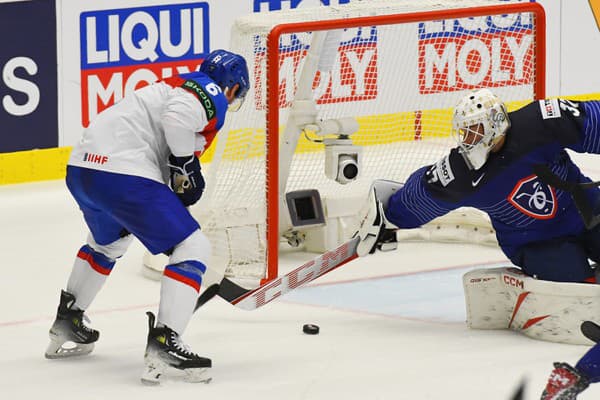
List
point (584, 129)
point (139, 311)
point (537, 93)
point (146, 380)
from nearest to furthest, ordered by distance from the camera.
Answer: point (146, 380)
point (584, 129)
point (139, 311)
point (537, 93)

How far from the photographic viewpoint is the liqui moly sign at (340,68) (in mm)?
6445

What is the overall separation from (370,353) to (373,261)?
1.53m

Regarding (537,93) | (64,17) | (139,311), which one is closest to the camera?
(139,311)

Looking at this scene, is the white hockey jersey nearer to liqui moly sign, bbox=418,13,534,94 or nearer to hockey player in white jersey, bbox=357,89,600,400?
hockey player in white jersey, bbox=357,89,600,400

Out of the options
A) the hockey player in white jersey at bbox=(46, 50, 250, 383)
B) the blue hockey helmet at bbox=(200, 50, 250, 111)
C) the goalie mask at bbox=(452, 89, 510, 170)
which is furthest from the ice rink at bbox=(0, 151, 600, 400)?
the blue hockey helmet at bbox=(200, 50, 250, 111)

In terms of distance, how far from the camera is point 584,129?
4.94 meters

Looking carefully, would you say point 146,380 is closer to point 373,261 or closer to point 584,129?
point 584,129

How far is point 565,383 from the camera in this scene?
12.6 feet

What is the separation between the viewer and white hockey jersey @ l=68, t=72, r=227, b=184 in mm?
4641

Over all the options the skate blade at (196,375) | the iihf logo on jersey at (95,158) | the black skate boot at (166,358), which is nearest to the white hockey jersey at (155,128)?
the iihf logo on jersey at (95,158)

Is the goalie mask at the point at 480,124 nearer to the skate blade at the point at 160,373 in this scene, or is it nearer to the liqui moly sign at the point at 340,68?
the skate blade at the point at 160,373

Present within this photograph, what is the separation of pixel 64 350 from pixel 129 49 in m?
3.13

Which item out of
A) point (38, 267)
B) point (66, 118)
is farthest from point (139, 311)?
point (66, 118)

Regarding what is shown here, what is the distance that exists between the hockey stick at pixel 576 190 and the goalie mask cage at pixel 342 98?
4.47 feet
